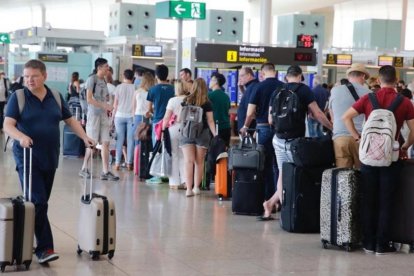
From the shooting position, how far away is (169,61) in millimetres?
19969

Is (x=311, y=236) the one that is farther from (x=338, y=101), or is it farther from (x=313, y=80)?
(x=313, y=80)

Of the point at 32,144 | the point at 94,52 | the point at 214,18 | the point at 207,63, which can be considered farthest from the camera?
the point at 94,52

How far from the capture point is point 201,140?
11.8m

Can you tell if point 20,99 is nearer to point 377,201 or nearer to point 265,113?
point 377,201

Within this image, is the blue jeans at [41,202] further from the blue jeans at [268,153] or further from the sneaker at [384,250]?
the blue jeans at [268,153]

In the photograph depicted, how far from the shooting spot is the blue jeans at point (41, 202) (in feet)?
23.2

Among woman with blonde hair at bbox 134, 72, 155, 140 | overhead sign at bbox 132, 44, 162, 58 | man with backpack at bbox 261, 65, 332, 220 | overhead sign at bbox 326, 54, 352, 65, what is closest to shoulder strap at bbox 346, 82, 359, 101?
man with backpack at bbox 261, 65, 332, 220

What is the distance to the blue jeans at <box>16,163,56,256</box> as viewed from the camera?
7.08m

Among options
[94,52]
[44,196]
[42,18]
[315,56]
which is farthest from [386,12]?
[44,196]

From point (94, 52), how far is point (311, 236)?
48.1 ft

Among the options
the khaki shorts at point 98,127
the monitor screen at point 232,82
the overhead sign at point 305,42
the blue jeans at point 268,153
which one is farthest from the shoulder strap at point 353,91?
the overhead sign at point 305,42

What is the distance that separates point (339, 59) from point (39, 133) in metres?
15.0

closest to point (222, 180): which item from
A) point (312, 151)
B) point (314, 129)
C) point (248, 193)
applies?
point (248, 193)

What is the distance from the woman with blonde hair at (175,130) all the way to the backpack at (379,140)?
4.69 metres
